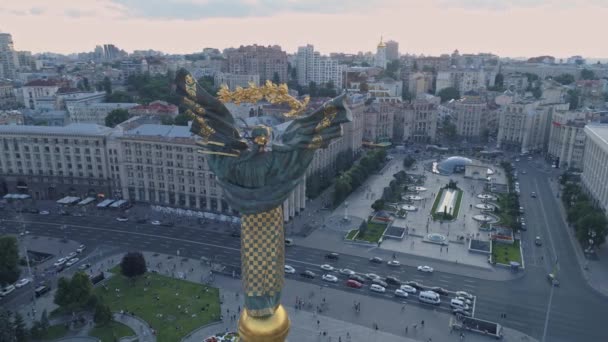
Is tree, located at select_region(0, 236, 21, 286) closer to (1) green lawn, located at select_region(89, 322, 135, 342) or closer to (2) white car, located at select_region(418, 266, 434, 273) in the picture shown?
(1) green lawn, located at select_region(89, 322, 135, 342)

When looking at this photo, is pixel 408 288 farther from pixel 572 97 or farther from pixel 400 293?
pixel 572 97

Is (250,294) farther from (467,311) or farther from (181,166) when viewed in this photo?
(181,166)

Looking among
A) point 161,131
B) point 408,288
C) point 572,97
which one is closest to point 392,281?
point 408,288

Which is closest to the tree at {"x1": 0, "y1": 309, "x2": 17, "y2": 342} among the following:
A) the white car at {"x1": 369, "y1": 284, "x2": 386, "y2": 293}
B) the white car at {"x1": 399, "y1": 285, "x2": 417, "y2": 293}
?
the white car at {"x1": 369, "y1": 284, "x2": 386, "y2": 293}

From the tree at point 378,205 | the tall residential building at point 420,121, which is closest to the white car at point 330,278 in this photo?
the tree at point 378,205

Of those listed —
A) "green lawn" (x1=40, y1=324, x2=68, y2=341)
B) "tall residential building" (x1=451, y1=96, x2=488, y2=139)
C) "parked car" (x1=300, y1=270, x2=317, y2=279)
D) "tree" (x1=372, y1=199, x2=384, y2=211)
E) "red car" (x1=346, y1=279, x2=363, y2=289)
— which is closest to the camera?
"green lawn" (x1=40, y1=324, x2=68, y2=341)

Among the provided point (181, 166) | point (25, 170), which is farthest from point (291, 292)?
point (25, 170)
